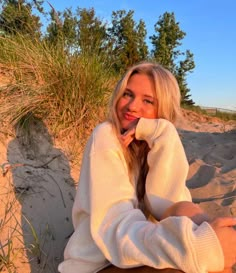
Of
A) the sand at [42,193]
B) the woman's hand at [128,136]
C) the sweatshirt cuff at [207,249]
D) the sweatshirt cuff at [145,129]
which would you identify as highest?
the sweatshirt cuff at [145,129]

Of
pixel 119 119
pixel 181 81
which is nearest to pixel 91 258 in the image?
pixel 119 119

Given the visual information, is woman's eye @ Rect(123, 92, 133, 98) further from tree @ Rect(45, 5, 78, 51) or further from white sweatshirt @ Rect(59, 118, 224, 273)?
tree @ Rect(45, 5, 78, 51)

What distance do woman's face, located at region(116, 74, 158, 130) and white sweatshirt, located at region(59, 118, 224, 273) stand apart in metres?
0.12

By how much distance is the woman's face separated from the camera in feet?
7.02

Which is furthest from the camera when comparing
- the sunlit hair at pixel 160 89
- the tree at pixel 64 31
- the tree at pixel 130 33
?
the tree at pixel 130 33

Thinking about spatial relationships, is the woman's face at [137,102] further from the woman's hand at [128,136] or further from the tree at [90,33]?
the tree at [90,33]

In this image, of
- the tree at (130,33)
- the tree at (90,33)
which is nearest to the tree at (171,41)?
the tree at (130,33)

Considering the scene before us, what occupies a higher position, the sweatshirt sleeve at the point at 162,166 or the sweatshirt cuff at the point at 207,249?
the sweatshirt sleeve at the point at 162,166

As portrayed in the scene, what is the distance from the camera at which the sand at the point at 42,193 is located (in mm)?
2443

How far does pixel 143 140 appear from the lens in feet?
7.06

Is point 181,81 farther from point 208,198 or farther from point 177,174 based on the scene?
point 177,174

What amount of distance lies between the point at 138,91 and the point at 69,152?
5.31 ft

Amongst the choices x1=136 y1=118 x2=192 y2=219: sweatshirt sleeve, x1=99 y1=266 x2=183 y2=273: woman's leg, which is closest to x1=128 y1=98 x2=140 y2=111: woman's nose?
x1=136 y1=118 x2=192 y2=219: sweatshirt sleeve

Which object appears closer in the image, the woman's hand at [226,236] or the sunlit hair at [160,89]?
the woman's hand at [226,236]
